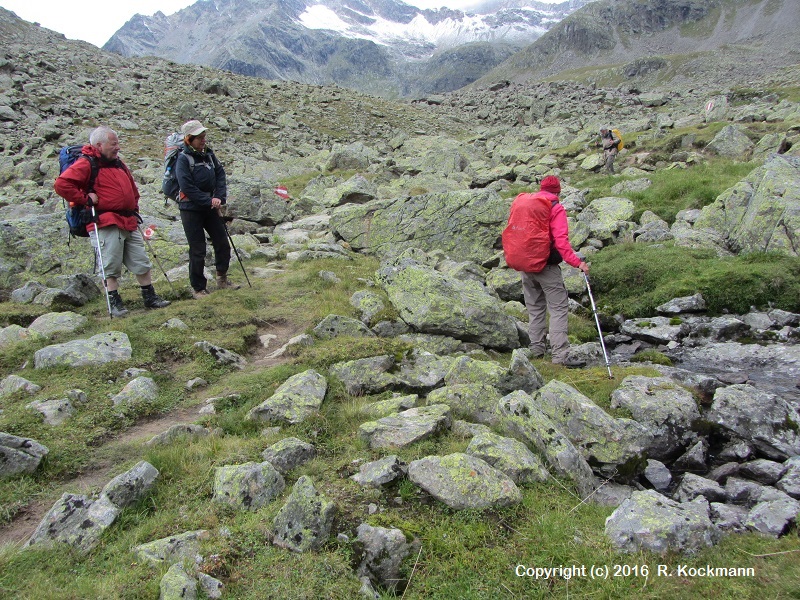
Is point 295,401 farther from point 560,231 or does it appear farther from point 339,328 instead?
point 560,231

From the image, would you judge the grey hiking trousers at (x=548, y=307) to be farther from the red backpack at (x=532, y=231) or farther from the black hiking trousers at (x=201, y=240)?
the black hiking trousers at (x=201, y=240)

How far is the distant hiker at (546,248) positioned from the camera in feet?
A: 34.1

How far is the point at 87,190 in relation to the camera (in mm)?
10359

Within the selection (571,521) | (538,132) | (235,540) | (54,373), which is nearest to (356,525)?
(235,540)

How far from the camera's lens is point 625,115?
60.2 metres

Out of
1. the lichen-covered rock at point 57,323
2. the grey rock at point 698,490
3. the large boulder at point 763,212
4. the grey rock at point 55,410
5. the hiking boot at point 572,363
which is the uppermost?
the large boulder at point 763,212

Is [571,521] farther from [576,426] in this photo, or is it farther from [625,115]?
[625,115]

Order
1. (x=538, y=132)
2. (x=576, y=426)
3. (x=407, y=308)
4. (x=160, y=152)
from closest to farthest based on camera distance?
1. (x=576, y=426)
2. (x=407, y=308)
3. (x=160, y=152)
4. (x=538, y=132)

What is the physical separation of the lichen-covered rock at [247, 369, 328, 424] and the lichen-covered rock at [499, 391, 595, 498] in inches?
110

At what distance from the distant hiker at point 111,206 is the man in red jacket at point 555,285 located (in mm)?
8747

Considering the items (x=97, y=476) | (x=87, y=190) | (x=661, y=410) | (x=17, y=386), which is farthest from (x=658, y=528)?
(x=87, y=190)

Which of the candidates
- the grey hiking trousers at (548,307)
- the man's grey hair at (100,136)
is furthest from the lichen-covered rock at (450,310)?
the man's grey hair at (100,136)

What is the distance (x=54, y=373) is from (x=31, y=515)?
11.1 ft

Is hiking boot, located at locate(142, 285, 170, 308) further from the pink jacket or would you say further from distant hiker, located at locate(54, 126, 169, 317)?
the pink jacket
